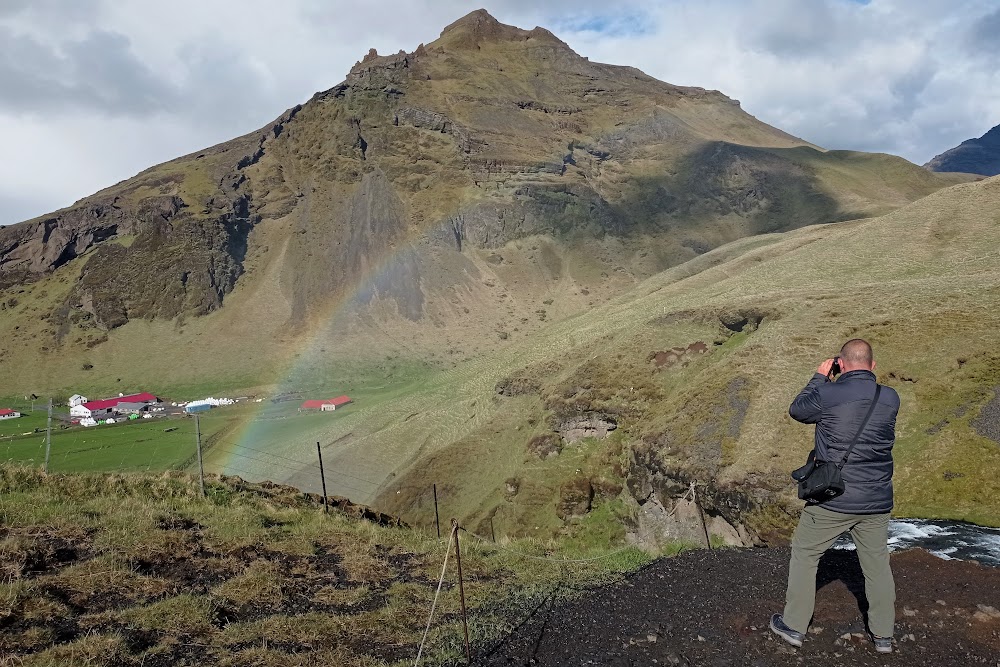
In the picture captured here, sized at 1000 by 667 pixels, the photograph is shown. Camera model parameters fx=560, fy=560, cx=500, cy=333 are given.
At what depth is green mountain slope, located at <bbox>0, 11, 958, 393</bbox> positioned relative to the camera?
417 ft

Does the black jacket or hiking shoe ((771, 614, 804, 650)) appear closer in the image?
the black jacket

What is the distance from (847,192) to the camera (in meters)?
168

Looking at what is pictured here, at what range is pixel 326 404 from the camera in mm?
82500

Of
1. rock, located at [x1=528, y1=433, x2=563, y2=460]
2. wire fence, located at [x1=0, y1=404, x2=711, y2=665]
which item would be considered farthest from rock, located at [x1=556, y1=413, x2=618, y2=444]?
wire fence, located at [x1=0, y1=404, x2=711, y2=665]

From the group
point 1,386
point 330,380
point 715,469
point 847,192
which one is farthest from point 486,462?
point 847,192

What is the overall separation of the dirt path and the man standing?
384 millimetres

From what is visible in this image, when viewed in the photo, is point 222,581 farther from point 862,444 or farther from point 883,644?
point 862,444

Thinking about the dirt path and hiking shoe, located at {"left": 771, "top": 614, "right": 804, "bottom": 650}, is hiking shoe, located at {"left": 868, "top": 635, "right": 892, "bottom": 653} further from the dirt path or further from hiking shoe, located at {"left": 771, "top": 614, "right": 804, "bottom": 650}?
hiking shoe, located at {"left": 771, "top": 614, "right": 804, "bottom": 650}

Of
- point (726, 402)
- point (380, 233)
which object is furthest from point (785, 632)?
point (380, 233)

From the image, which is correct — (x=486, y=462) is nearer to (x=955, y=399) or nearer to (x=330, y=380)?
(x=955, y=399)

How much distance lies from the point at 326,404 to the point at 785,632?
81.3 metres

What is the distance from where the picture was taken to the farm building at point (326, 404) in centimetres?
8150

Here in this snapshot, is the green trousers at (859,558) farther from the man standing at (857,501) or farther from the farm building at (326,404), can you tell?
the farm building at (326,404)

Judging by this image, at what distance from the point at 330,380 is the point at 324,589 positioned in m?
101
